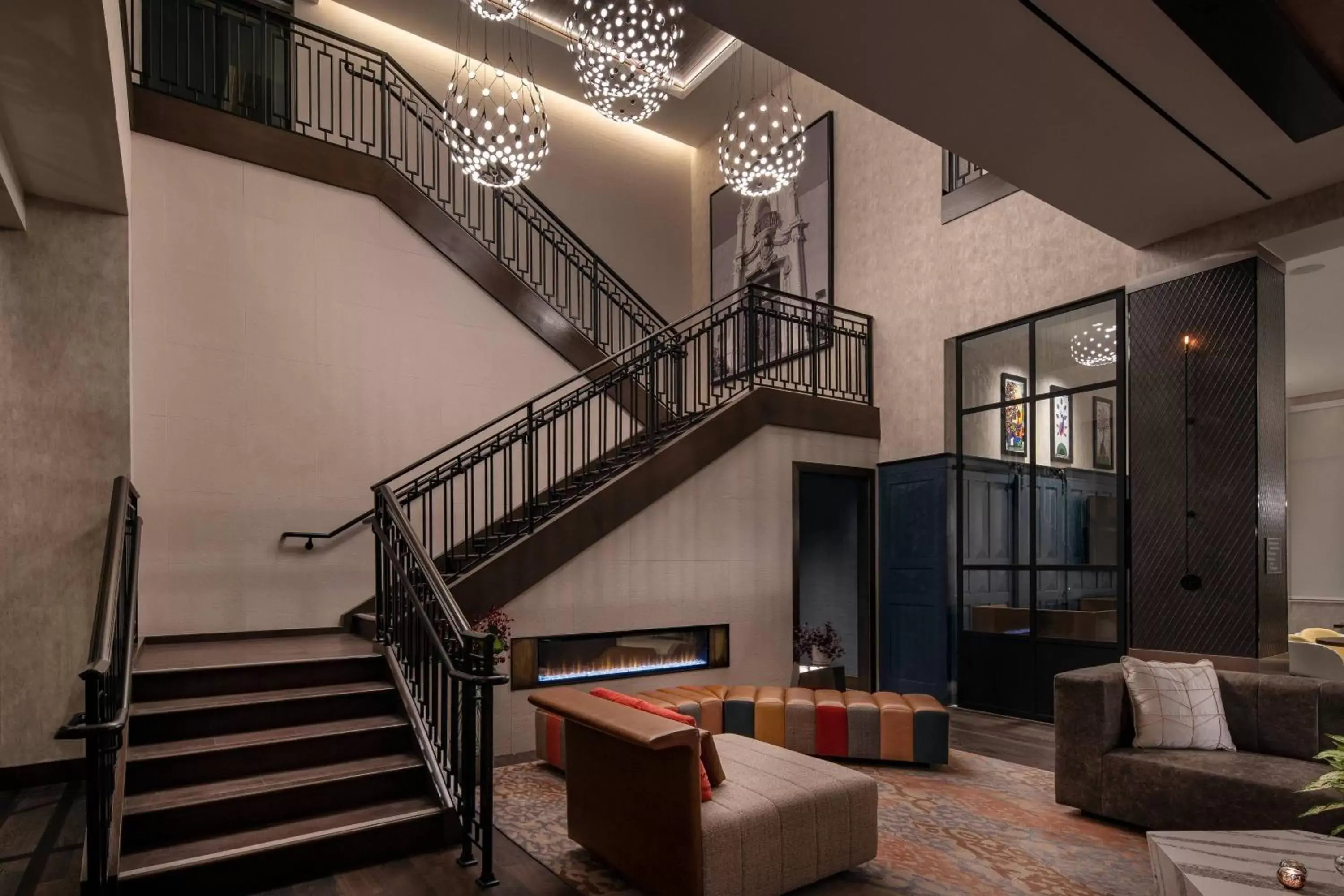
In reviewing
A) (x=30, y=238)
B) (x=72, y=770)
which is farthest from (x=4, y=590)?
(x=30, y=238)

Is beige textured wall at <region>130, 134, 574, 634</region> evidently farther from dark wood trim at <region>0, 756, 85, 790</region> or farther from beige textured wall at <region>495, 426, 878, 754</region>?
beige textured wall at <region>495, 426, 878, 754</region>

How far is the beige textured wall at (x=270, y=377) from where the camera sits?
19.2 feet

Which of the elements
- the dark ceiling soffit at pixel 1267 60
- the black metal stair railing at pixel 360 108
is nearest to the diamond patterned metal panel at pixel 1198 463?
the dark ceiling soffit at pixel 1267 60

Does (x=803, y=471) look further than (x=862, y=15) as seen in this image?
Yes

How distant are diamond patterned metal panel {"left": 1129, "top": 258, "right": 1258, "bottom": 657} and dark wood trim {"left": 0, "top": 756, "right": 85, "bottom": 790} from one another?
6851 mm

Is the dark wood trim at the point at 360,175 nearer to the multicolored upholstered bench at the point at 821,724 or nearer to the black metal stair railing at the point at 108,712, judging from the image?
the black metal stair railing at the point at 108,712

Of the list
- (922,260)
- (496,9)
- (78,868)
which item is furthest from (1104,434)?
(78,868)

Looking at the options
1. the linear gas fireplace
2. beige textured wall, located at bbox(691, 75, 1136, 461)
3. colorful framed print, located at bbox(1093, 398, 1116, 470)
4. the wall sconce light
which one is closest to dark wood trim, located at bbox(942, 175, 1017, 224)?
beige textured wall, located at bbox(691, 75, 1136, 461)

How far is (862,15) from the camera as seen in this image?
3133mm

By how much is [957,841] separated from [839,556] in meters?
5.60

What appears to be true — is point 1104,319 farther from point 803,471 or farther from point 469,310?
point 469,310

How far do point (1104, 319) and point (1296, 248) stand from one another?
151cm

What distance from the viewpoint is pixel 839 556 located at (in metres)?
9.49

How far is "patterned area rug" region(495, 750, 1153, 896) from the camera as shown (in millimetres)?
3484
